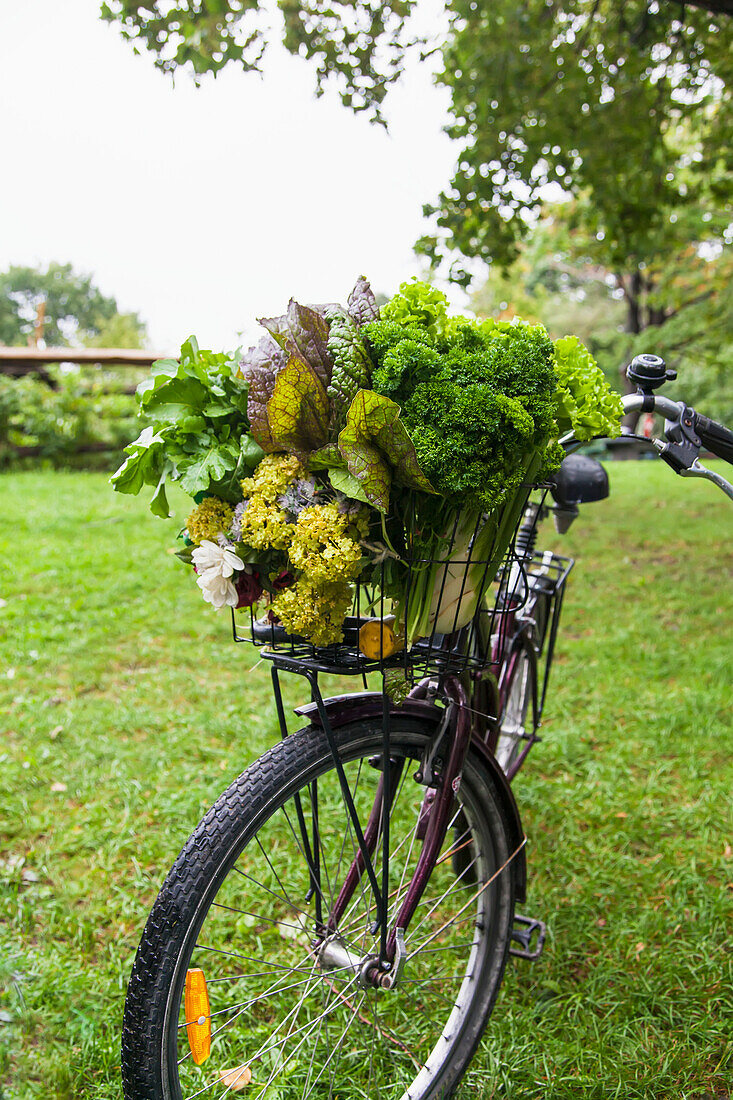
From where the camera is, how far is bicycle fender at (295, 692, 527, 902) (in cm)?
150

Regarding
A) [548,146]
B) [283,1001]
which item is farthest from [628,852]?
[548,146]

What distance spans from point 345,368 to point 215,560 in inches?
15.3

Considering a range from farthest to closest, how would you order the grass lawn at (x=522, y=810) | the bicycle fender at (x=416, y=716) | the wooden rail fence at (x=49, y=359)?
1. the wooden rail fence at (x=49, y=359)
2. the grass lawn at (x=522, y=810)
3. the bicycle fender at (x=416, y=716)

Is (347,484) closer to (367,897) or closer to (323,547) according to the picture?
(323,547)

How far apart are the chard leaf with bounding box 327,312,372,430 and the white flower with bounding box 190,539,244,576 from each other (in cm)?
28

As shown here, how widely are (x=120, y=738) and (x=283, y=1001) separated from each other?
1.63 metres

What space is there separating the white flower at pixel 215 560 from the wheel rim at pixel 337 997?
459mm

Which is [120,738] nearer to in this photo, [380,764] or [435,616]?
[380,764]

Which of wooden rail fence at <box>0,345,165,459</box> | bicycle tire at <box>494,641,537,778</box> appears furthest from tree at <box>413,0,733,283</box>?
wooden rail fence at <box>0,345,165,459</box>

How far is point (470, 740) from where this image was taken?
1668mm

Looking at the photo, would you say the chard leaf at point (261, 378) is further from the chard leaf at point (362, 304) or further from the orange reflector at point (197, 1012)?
the orange reflector at point (197, 1012)

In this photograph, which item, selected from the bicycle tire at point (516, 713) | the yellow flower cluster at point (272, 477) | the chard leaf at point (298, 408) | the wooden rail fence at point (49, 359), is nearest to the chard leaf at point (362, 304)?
the chard leaf at point (298, 408)

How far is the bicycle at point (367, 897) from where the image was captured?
133cm

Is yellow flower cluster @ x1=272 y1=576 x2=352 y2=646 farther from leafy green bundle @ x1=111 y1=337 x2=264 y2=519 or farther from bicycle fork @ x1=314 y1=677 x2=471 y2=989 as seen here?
bicycle fork @ x1=314 y1=677 x2=471 y2=989
